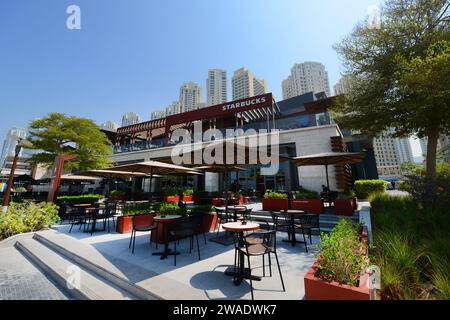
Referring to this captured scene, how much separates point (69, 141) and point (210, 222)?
17.4 metres

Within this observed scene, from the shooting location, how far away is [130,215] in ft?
25.1

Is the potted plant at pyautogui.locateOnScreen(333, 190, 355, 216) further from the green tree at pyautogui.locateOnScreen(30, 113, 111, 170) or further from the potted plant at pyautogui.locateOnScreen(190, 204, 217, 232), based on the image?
the green tree at pyautogui.locateOnScreen(30, 113, 111, 170)

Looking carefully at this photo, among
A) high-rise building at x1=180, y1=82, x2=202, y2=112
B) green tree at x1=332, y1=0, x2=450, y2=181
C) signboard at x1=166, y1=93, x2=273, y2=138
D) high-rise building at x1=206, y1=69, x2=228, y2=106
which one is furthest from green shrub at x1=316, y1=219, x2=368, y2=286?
high-rise building at x1=206, y1=69, x2=228, y2=106

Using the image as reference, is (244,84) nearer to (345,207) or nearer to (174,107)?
(174,107)

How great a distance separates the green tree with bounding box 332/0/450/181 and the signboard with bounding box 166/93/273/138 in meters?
8.13

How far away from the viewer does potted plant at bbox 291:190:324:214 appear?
831 cm

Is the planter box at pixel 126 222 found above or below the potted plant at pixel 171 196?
below

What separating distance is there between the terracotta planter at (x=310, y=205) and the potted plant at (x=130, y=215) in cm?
616

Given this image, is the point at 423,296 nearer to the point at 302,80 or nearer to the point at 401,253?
the point at 401,253

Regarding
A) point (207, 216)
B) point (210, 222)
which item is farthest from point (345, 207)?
point (207, 216)

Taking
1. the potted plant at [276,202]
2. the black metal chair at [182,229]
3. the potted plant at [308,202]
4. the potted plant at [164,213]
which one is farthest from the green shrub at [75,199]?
the potted plant at [308,202]

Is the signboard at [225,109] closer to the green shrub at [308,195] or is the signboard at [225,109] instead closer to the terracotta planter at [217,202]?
the terracotta planter at [217,202]

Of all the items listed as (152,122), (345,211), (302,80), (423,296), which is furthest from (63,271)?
(302,80)

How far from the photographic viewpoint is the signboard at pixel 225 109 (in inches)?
715
